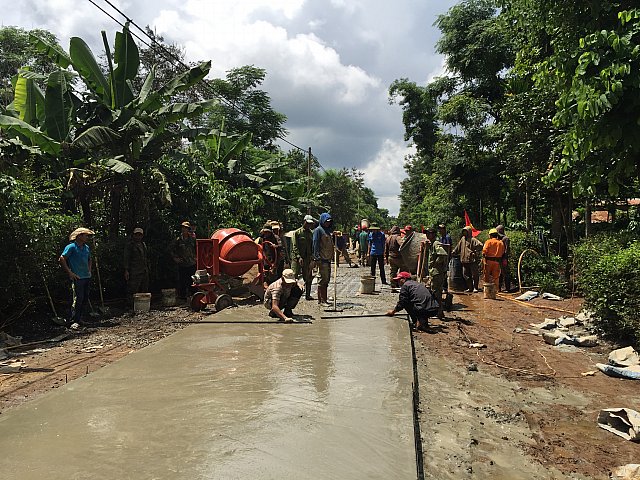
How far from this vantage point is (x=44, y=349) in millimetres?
6938

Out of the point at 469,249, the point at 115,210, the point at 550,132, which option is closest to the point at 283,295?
the point at 115,210

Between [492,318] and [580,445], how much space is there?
555cm

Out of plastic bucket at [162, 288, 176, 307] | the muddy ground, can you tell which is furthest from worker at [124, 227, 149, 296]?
the muddy ground

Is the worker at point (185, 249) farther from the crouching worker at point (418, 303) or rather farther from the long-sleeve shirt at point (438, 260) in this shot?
the long-sleeve shirt at point (438, 260)

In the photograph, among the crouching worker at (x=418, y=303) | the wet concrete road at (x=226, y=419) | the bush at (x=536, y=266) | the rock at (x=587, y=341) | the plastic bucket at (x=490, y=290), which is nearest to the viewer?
the wet concrete road at (x=226, y=419)

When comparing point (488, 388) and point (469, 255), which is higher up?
point (469, 255)

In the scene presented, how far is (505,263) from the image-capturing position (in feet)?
40.7

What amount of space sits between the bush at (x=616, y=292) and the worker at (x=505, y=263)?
4.05 m

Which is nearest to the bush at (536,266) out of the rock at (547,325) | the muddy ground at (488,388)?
the muddy ground at (488,388)

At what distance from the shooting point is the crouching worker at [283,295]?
7690 millimetres

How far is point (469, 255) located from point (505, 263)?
1141 mm

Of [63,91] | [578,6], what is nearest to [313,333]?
[578,6]

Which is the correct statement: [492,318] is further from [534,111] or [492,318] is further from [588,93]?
[534,111]

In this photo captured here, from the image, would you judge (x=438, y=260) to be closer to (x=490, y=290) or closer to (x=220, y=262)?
(x=490, y=290)
